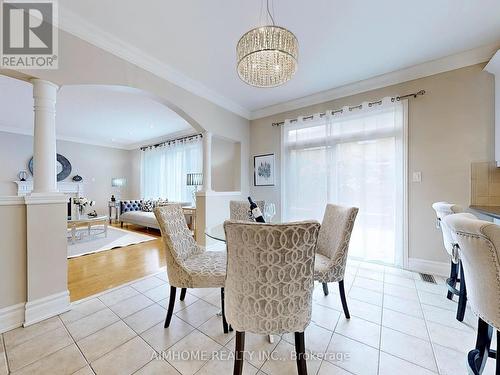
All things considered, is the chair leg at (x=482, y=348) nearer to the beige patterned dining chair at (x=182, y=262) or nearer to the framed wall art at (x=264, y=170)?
the beige patterned dining chair at (x=182, y=262)

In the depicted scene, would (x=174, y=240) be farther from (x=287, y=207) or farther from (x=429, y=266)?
(x=429, y=266)

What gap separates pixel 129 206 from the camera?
6.05 metres

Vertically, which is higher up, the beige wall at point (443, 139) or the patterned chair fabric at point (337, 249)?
the beige wall at point (443, 139)

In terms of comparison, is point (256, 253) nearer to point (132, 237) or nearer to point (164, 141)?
point (132, 237)

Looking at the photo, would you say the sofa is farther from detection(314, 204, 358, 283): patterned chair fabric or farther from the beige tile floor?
detection(314, 204, 358, 283): patterned chair fabric

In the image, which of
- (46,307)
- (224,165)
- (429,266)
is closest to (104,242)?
(46,307)

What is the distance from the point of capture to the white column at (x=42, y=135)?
5.68 feet

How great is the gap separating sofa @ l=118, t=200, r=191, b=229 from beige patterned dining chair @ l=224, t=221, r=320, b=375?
11.7 ft

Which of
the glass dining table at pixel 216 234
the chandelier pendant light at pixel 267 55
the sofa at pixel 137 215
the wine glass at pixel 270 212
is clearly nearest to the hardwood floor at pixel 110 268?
the sofa at pixel 137 215

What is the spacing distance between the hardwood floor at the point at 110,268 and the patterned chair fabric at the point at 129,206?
265 cm

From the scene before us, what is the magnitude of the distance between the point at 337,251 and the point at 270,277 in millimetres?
876

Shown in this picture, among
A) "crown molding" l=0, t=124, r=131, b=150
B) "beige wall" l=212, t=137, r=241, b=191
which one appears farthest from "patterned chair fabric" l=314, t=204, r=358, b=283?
"crown molding" l=0, t=124, r=131, b=150

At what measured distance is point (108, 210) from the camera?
7.03 meters

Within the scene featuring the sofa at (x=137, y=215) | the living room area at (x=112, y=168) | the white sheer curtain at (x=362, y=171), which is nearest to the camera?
the white sheer curtain at (x=362, y=171)
